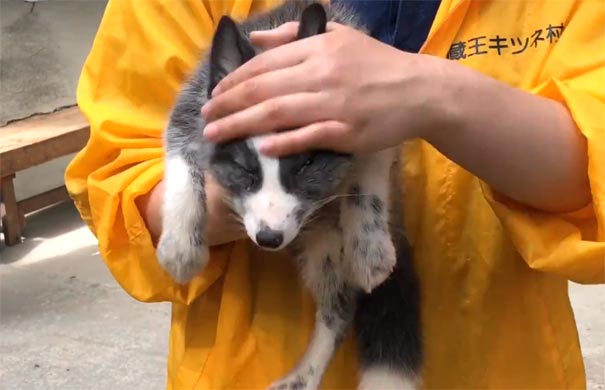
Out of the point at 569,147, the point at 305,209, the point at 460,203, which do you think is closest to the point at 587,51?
the point at 569,147

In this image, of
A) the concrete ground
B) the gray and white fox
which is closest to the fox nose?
the gray and white fox

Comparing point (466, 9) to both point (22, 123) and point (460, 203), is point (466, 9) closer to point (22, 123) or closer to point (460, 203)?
point (460, 203)

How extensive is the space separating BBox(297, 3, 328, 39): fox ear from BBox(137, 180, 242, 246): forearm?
0.87 feet

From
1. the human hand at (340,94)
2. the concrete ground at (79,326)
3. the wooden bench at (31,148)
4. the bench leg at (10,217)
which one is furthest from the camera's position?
the bench leg at (10,217)

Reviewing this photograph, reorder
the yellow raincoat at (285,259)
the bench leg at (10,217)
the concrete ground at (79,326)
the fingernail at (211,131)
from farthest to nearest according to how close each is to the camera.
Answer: the bench leg at (10,217), the concrete ground at (79,326), the yellow raincoat at (285,259), the fingernail at (211,131)

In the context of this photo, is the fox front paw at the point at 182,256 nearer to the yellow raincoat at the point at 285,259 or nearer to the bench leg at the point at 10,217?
the yellow raincoat at the point at 285,259

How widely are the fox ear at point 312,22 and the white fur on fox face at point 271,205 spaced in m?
0.14

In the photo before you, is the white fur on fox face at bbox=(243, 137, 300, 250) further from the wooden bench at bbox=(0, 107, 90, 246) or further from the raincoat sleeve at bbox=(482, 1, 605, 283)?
the wooden bench at bbox=(0, 107, 90, 246)

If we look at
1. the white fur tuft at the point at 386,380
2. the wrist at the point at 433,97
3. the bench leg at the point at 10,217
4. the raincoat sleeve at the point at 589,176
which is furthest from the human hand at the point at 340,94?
the bench leg at the point at 10,217

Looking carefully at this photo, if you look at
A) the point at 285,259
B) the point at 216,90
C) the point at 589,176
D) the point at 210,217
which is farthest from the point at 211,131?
the point at 589,176

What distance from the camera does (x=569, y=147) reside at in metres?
1.07

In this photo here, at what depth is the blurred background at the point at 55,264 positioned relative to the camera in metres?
2.82

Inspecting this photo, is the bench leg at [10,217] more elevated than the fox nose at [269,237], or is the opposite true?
the fox nose at [269,237]

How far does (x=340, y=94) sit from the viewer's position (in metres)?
0.97
